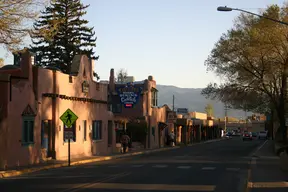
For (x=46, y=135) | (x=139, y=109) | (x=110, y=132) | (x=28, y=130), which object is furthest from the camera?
(x=139, y=109)

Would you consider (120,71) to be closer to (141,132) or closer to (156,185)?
(141,132)

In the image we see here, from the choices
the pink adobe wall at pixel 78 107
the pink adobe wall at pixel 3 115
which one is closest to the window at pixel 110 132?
the pink adobe wall at pixel 78 107

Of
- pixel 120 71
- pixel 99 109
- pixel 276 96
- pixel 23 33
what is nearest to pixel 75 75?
pixel 99 109

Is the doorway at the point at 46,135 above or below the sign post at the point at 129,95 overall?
below

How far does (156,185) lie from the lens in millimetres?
17734

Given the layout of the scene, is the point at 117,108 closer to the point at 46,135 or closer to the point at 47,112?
the point at 46,135

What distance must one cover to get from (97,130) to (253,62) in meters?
16.3

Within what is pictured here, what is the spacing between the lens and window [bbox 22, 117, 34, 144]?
91.1 ft

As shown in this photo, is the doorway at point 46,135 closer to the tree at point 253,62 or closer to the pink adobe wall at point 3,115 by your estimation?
the pink adobe wall at point 3,115

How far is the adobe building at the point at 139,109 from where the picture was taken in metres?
53.0

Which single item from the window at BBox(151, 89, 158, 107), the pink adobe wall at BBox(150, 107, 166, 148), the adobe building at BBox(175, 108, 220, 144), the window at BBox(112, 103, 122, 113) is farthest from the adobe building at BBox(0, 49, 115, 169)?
the adobe building at BBox(175, 108, 220, 144)

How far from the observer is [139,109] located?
183 feet

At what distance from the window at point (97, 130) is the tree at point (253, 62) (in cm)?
1325

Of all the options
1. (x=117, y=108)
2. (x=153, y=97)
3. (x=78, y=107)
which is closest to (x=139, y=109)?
(x=117, y=108)
